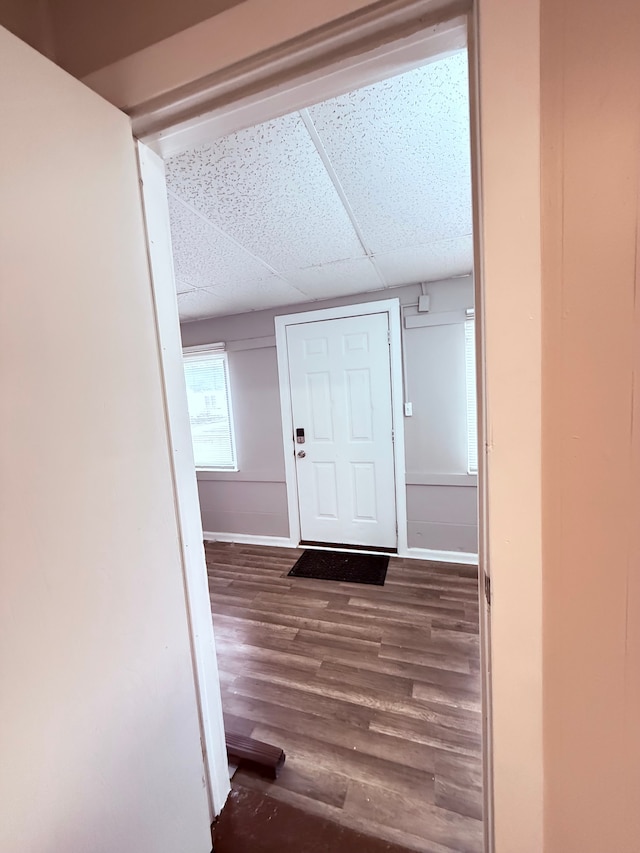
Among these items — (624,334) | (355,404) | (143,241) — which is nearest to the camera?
(624,334)

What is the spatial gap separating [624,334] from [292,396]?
8.40 feet

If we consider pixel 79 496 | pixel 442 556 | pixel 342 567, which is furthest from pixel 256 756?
pixel 442 556

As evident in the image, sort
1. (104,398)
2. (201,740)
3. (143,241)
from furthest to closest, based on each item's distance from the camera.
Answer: (201,740), (143,241), (104,398)

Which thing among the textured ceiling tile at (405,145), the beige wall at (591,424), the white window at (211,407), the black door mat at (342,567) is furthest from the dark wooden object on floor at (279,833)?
the white window at (211,407)

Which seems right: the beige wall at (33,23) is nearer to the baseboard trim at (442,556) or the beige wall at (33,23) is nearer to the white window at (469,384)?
the white window at (469,384)

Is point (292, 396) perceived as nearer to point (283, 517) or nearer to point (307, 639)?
point (283, 517)

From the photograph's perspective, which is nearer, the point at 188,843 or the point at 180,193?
the point at 188,843

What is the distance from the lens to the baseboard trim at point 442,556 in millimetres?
2602

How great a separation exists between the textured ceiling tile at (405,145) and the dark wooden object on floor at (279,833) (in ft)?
6.94

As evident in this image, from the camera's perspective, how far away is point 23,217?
0.55m

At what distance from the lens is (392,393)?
8.75 feet

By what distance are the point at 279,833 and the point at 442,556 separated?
77.8 inches

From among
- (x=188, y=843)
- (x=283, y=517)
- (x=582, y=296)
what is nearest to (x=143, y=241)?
(x=582, y=296)

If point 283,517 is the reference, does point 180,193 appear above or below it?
above
